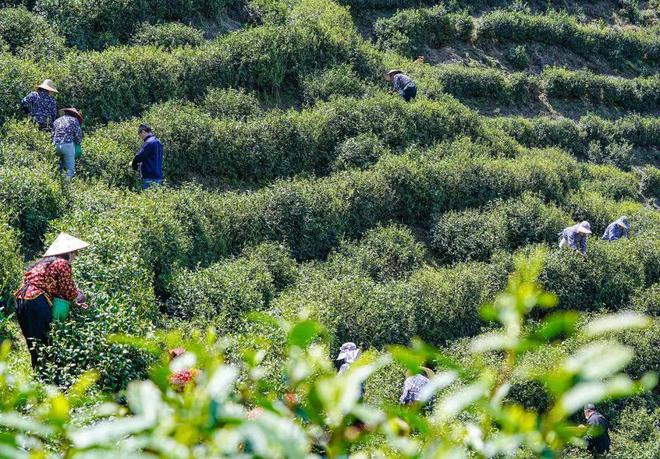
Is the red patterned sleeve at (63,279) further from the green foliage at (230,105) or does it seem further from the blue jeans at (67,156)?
the green foliage at (230,105)

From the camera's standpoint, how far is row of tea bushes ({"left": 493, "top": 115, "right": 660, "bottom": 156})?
19812 millimetres

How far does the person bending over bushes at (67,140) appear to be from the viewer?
11.3 metres

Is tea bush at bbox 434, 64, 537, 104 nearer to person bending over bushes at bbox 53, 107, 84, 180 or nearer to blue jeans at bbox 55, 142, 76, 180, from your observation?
person bending over bushes at bbox 53, 107, 84, 180

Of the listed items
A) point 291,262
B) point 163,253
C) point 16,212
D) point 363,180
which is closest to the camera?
point 16,212

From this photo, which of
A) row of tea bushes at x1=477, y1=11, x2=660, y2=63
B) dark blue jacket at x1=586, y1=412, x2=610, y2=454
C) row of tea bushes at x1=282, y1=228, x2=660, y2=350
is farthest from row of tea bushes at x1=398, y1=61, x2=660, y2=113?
dark blue jacket at x1=586, y1=412, x2=610, y2=454

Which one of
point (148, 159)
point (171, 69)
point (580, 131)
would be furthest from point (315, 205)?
point (580, 131)

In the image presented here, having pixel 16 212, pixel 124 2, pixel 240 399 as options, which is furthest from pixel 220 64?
pixel 240 399

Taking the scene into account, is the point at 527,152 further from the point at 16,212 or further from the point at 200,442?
the point at 200,442

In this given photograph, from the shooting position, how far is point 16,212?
9.98 meters

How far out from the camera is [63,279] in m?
7.38

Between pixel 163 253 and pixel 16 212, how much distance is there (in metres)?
1.95

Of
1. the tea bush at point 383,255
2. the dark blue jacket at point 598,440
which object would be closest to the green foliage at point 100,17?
the tea bush at point 383,255

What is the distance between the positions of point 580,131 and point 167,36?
11.4 m

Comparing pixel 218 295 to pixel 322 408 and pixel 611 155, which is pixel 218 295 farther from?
pixel 611 155
